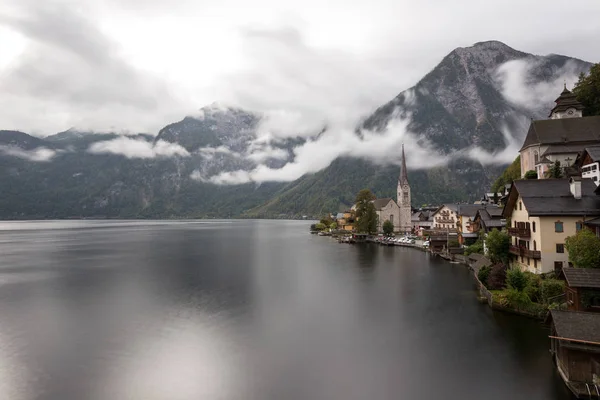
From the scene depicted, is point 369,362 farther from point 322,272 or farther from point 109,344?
point 322,272

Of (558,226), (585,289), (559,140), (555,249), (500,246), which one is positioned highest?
(559,140)

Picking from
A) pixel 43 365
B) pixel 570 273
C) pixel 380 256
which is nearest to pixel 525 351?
pixel 570 273

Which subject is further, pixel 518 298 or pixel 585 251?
pixel 518 298

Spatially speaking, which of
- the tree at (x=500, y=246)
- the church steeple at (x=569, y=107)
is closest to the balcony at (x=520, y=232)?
the tree at (x=500, y=246)

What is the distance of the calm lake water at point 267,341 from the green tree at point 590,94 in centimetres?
6340

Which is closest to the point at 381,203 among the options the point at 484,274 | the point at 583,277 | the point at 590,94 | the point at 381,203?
the point at 381,203

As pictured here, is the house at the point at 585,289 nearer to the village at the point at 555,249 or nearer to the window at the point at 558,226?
the village at the point at 555,249

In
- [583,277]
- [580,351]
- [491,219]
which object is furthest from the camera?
[491,219]

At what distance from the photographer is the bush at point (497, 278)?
4047cm

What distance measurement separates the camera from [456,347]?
28.1 m

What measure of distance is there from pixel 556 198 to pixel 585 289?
1594 centimetres

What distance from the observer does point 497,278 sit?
40906mm

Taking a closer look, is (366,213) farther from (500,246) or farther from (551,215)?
(551,215)

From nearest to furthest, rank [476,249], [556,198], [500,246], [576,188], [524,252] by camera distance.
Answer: [576,188], [556,198], [524,252], [500,246], [476,249]
